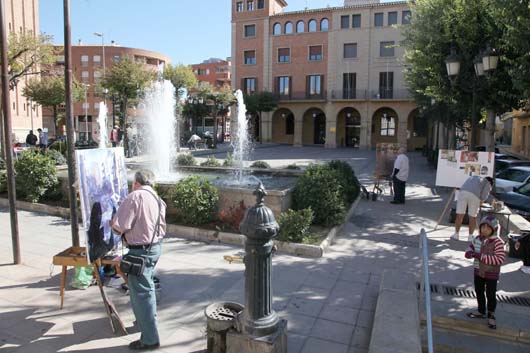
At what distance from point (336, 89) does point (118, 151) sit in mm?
40129

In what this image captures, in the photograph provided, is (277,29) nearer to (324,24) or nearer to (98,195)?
(324,24)

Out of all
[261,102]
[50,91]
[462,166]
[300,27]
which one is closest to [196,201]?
[462,166]

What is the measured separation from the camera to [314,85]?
4453 cm

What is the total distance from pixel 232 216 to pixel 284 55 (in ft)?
131

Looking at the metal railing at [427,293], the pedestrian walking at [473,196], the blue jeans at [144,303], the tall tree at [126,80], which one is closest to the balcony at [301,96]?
the tall tree at [126,80]

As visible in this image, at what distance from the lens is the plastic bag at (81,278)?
5119mm

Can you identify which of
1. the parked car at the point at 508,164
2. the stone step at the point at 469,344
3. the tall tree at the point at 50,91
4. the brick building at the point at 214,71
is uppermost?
the brick building at the point at 214,71

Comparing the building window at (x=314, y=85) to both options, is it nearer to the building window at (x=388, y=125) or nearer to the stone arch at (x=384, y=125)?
the stone arch at (x=384, y=125)

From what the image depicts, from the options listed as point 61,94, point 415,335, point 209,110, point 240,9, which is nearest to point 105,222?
point 415,335

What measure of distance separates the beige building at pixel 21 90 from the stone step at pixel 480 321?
1567 inches

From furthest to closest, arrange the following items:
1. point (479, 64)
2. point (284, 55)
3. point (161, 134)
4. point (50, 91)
A: point (284, 55) < point (50, 91) < point (161, 134) < point (479, 64)

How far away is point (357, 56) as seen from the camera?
1665 inches

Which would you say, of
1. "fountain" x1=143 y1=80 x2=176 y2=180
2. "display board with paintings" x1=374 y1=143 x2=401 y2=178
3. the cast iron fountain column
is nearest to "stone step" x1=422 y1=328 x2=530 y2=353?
the cast iron fountain column

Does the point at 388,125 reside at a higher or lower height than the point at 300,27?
lower
